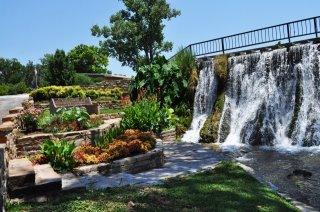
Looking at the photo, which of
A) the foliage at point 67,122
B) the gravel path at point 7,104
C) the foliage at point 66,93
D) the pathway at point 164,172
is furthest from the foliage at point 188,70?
the foliage at point 67,122

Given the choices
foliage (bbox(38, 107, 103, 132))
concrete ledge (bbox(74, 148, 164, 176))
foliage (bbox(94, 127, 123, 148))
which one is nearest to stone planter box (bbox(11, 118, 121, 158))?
foliage (bbox(94, 127, 123, 148))

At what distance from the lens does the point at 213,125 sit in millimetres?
18359

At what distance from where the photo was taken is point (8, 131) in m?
8.80

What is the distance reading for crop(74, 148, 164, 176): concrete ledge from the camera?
8852 millimetres

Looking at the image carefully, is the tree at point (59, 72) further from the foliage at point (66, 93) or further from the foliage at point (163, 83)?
the foliage at point (163, 83)

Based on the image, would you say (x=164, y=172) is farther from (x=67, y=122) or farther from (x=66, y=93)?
(x=66, y=93)

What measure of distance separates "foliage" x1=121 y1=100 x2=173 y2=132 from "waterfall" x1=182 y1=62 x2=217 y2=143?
3.90 m

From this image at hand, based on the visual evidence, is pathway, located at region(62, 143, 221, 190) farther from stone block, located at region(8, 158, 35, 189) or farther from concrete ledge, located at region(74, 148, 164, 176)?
stone block, located at region(8, 158, 35, 189)

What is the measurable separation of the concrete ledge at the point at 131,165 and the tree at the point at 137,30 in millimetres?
28738

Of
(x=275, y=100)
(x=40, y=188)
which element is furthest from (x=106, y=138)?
(x=275, y=100)

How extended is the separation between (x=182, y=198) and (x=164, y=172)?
280 centimetres

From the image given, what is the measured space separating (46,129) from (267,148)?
23.9 feet

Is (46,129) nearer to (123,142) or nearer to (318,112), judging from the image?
(123,142)

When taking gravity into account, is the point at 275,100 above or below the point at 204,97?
below
